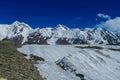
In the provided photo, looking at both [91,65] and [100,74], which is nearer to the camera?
[100,74]

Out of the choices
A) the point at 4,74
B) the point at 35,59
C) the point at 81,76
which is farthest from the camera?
the point at 35,59

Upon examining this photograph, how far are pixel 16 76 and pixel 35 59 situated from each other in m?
16.3

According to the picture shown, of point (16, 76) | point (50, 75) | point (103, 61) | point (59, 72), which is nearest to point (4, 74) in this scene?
point (16, 76)

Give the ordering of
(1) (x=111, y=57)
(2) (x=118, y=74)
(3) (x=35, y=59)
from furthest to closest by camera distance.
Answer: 1. (1) (x=111, y=57)
2. (3) (x=35, y=59)
3. (2) (x=118, y=74)

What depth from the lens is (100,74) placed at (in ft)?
118

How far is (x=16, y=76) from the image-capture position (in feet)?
79.7

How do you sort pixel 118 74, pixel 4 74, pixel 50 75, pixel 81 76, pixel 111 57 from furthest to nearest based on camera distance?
pixel 111 57, pixel 118 74, pixel 81 76, pixel 50 75, pixel 4 74

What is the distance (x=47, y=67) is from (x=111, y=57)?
713 inches

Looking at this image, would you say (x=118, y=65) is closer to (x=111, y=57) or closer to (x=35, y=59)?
(x=111, y=57)

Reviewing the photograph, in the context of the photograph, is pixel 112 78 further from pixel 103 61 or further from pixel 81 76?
pixel 103 61

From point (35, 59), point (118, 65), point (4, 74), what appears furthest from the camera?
point (118, 65)

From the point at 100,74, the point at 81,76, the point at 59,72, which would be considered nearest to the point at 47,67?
the point at 59,72

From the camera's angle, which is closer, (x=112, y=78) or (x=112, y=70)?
(x=112, y=78)

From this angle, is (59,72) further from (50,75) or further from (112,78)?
(112,78)
